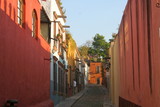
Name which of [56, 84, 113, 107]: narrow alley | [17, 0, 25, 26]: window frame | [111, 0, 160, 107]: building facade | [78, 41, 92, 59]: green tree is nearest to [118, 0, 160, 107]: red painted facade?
[111, 0, 160, 107]: building facade

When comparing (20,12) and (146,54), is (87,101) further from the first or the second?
(146,54)

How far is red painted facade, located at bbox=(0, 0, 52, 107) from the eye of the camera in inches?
360

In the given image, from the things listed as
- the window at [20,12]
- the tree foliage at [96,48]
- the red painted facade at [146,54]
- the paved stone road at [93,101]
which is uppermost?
the tree foliage at [96,48]

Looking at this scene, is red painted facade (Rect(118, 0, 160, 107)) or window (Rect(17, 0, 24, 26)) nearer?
red painted facade (Rect(118, 0, 160, 107))

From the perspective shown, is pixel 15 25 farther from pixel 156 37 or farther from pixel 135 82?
pixel 156 37

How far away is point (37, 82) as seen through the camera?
47.8 ft

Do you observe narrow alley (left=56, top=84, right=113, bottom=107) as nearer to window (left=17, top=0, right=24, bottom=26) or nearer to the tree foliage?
window (left=17, top=0, right=24, bottom=26)

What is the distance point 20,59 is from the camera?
36.2 ft

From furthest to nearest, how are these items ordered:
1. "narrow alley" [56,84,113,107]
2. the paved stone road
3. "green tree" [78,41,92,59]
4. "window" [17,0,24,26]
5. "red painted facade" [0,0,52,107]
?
"green tree" [78,41,92,59], the paved stone road, "narrow alley" [56,84,113,107], "window" [17,0,24,26], "red painted facade" [0,0,52,107]

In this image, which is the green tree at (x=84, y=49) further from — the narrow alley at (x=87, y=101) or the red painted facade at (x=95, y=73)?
the narrow alley at (x=87, y=101)

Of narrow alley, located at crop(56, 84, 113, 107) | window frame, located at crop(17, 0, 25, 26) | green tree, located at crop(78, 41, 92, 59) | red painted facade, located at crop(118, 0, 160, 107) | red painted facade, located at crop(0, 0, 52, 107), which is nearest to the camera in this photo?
red painted facade, located at crop(118, 0, 160, 107)

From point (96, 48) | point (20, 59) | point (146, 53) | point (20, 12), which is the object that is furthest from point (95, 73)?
point (146, 53)

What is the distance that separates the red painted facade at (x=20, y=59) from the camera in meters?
9.13

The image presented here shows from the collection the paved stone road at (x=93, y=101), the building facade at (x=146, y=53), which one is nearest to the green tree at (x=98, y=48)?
the paved stone road at (x=93, y=101)
